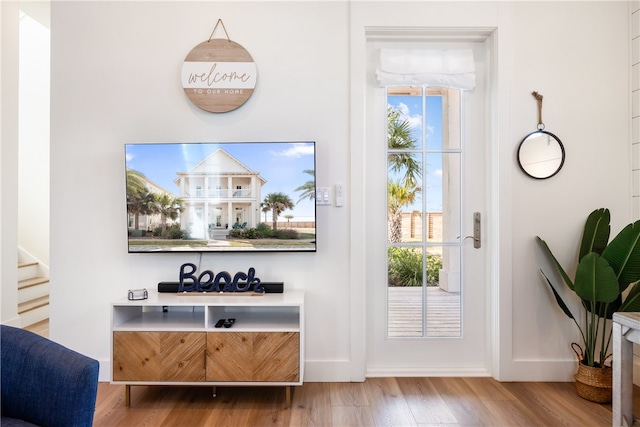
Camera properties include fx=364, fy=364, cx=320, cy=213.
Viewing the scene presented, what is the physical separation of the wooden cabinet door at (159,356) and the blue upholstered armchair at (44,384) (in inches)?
31.2

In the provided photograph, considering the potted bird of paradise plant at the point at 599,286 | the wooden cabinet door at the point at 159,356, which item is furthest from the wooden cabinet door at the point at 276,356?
the potted bird of paradise plant at the point at 599,286

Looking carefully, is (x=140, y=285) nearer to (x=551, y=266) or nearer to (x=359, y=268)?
(x=359, y=268)

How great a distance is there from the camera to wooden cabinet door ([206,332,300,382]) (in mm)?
2033

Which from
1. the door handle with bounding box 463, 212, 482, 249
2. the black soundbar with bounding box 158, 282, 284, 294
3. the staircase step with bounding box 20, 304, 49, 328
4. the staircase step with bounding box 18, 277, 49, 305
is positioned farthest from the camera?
the staircase step with bounding box 18, 277, 49, 305

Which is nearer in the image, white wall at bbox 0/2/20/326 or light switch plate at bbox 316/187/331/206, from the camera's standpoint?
light switch plate at bbox 316/187/331/206

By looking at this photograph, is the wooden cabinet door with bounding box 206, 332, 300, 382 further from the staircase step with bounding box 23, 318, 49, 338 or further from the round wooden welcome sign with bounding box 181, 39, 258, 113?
the staircase step with bounding box 23, 318, 49, 338

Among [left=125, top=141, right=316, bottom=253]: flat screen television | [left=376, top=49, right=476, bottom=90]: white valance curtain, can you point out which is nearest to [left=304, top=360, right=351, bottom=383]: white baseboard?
[left=125, top=141, right=316, bottom=253]: flat screen television

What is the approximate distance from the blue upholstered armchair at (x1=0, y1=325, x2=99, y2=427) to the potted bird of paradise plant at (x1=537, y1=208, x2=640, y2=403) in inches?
95.2

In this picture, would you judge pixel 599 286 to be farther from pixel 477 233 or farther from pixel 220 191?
pixel 220 191

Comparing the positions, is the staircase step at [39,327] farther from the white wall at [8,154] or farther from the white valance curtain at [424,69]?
the white valance curtain at [424,69]

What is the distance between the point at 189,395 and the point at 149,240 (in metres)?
0.99

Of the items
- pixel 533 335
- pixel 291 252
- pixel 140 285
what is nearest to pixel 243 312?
pixel 291 252

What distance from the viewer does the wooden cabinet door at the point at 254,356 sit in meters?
2.03

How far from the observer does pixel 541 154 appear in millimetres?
2428
